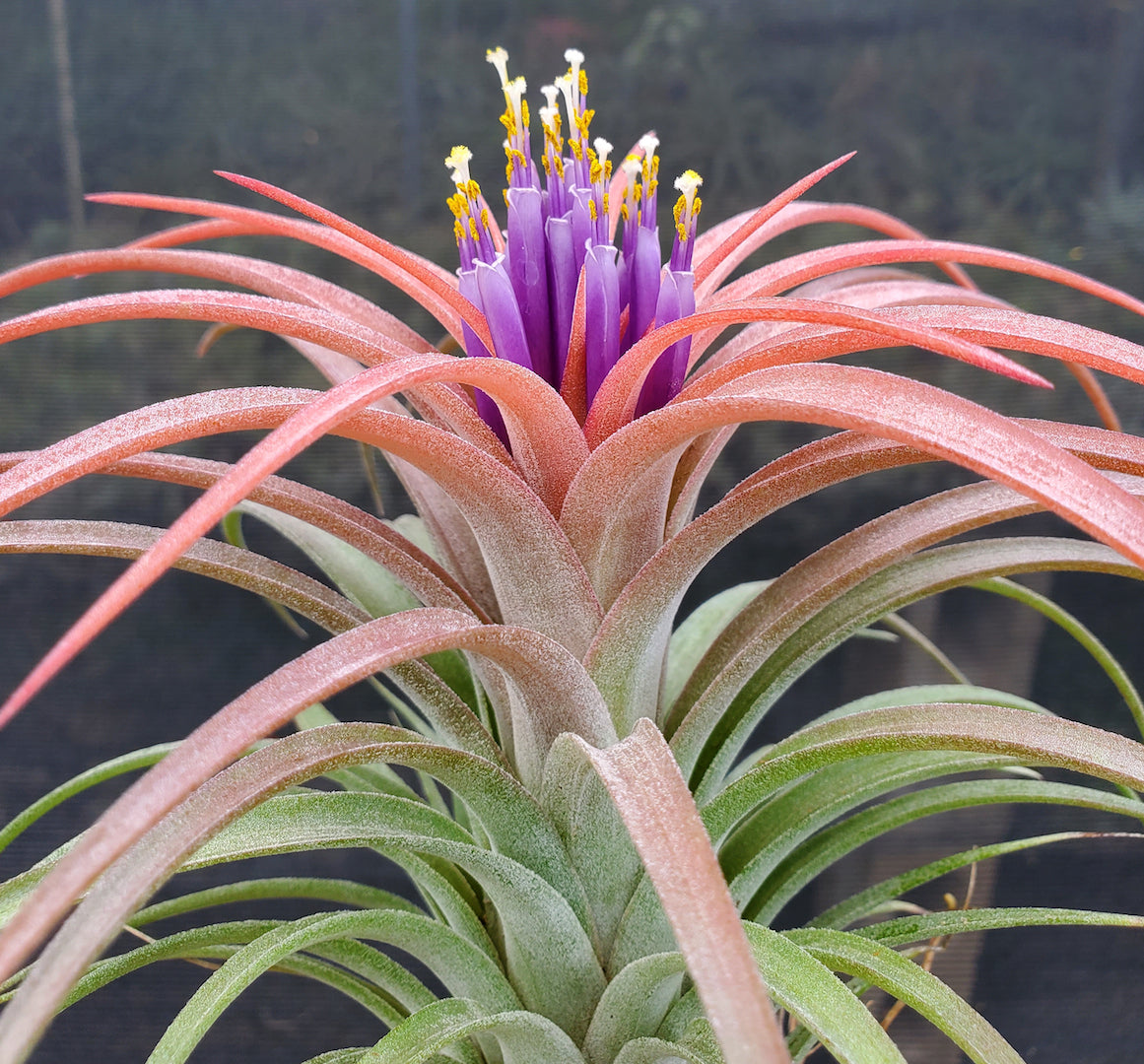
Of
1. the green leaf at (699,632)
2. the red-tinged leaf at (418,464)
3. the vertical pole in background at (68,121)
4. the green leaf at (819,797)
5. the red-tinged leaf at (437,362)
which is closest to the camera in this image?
the red-tinged leaf at (418,464)

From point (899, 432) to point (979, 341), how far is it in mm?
99

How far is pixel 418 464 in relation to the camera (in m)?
0.37

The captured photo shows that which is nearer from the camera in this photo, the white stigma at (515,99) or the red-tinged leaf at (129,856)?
the red-tinged leaf at (129,856)

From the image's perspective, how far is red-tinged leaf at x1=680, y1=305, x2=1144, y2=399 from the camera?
0.34 m

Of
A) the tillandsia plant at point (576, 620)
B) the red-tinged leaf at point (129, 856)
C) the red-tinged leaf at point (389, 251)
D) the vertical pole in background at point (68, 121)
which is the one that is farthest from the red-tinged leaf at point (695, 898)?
the vertical pole in background at point (68, 121)

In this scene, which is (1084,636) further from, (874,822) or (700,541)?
(700,541)

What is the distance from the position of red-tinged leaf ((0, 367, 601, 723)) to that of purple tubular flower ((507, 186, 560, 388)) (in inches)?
4.1

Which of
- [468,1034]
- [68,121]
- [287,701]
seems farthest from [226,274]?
[68,121]

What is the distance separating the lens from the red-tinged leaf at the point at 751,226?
1.40ft

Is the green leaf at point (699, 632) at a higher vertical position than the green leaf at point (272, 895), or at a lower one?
higher

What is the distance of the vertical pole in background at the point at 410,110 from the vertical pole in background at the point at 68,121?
43 centimetres

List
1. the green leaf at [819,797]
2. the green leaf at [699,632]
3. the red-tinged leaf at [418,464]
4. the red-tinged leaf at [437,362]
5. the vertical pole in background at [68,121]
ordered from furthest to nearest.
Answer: the vertical pole in background at [68,121] → the green leaf at [699,632] → the green leaf at [819,797] → the red-tinged leaf at [437,362] → the red-tinged leaf at [418,464]

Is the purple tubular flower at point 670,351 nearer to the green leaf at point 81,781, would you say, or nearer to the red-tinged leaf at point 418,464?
the red-tinged leaf at point 418,464

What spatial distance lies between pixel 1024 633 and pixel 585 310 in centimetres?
99
